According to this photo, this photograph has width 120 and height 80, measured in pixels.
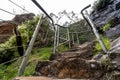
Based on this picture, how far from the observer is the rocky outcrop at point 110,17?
7.26 meters

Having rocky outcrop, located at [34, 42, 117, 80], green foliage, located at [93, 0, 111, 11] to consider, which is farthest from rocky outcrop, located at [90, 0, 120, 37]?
rocky outcrop, located at [34, 42, 117, 80]

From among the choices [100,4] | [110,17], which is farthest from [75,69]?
[100,4]

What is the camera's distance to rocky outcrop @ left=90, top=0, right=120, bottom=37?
7.26m

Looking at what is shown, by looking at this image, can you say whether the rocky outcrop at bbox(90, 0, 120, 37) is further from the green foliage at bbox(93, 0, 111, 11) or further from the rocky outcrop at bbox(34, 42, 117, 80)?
the rocky outcrop at bbox(34, 42, 117, 80)

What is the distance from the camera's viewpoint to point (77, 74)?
114 inches

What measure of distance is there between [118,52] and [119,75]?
1.25 ft

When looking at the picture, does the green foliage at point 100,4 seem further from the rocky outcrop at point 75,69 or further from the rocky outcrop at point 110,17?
the rocky outcrop at point 75,69

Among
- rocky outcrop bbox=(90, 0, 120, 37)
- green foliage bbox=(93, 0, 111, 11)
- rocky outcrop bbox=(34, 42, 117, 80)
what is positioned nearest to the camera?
rocky outcrop bbox=(34, 42, 117, 80)

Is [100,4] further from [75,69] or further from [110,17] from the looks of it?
[75,69]

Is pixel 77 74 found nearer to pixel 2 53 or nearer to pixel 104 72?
pixel 104 72

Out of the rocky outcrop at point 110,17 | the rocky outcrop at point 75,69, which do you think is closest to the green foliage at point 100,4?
the rocky outcrop at point 110,17

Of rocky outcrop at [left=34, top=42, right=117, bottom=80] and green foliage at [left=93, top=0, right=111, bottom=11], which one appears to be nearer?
rocky outcrop at [left=34, top=42, right=117, bottom=80]

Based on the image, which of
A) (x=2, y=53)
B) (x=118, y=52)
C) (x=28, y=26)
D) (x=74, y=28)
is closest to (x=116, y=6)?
(x=74, y=28)

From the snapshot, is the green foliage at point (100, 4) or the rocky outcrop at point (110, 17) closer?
the rocky outcrop at point (110, 17)
